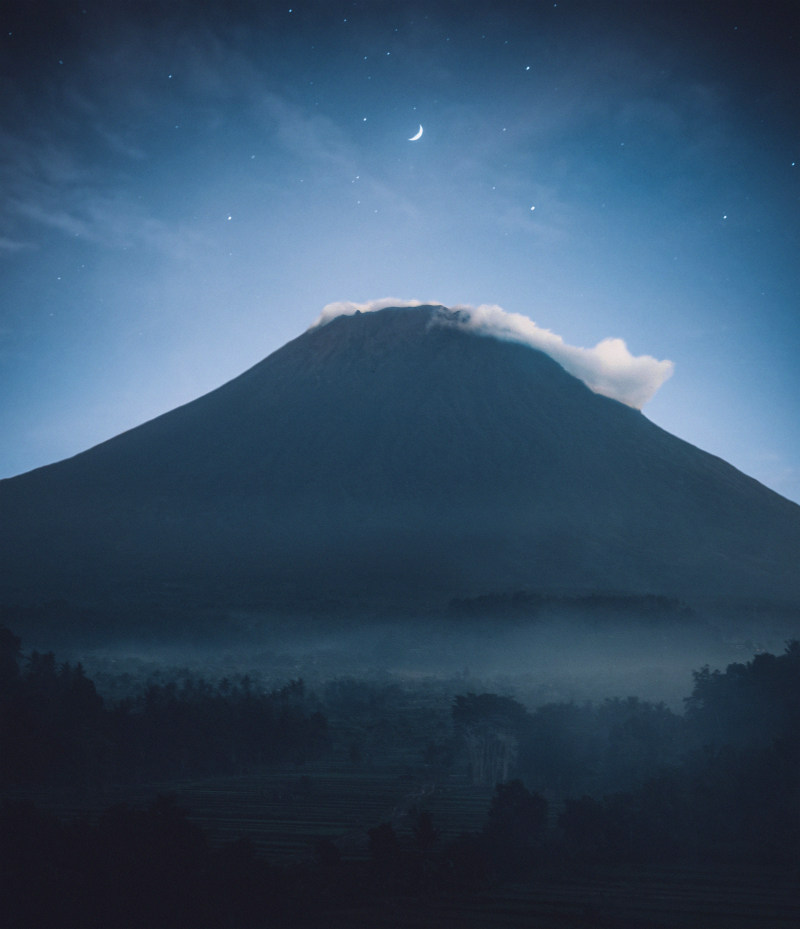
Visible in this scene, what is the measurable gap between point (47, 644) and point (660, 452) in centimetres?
13596

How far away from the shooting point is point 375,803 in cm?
5041

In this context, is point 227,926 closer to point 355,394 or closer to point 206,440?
point 206,440

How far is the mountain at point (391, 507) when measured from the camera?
431 ft

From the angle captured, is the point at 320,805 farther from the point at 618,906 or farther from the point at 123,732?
the point at 618,906

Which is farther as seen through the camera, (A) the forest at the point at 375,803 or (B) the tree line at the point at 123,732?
(B) the tree line at the point at 123,732

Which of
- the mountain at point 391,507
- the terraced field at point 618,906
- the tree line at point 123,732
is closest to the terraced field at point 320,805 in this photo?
the tree line at point 123,732

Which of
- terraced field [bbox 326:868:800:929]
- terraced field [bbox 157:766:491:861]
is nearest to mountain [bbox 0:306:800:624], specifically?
terraced field [bbox 157:766:491:861]

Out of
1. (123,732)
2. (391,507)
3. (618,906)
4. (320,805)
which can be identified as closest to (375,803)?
(320,805)

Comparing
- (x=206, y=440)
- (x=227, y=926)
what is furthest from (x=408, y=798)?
(x=206, y=440)

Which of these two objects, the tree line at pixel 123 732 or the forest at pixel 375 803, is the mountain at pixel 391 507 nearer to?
the tree line at pixel 123 732

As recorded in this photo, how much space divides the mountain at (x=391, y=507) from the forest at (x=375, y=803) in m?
58.3

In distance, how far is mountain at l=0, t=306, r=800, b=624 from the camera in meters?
131

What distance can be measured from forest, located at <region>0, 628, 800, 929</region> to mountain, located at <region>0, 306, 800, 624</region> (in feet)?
191

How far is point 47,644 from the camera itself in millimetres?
104250
